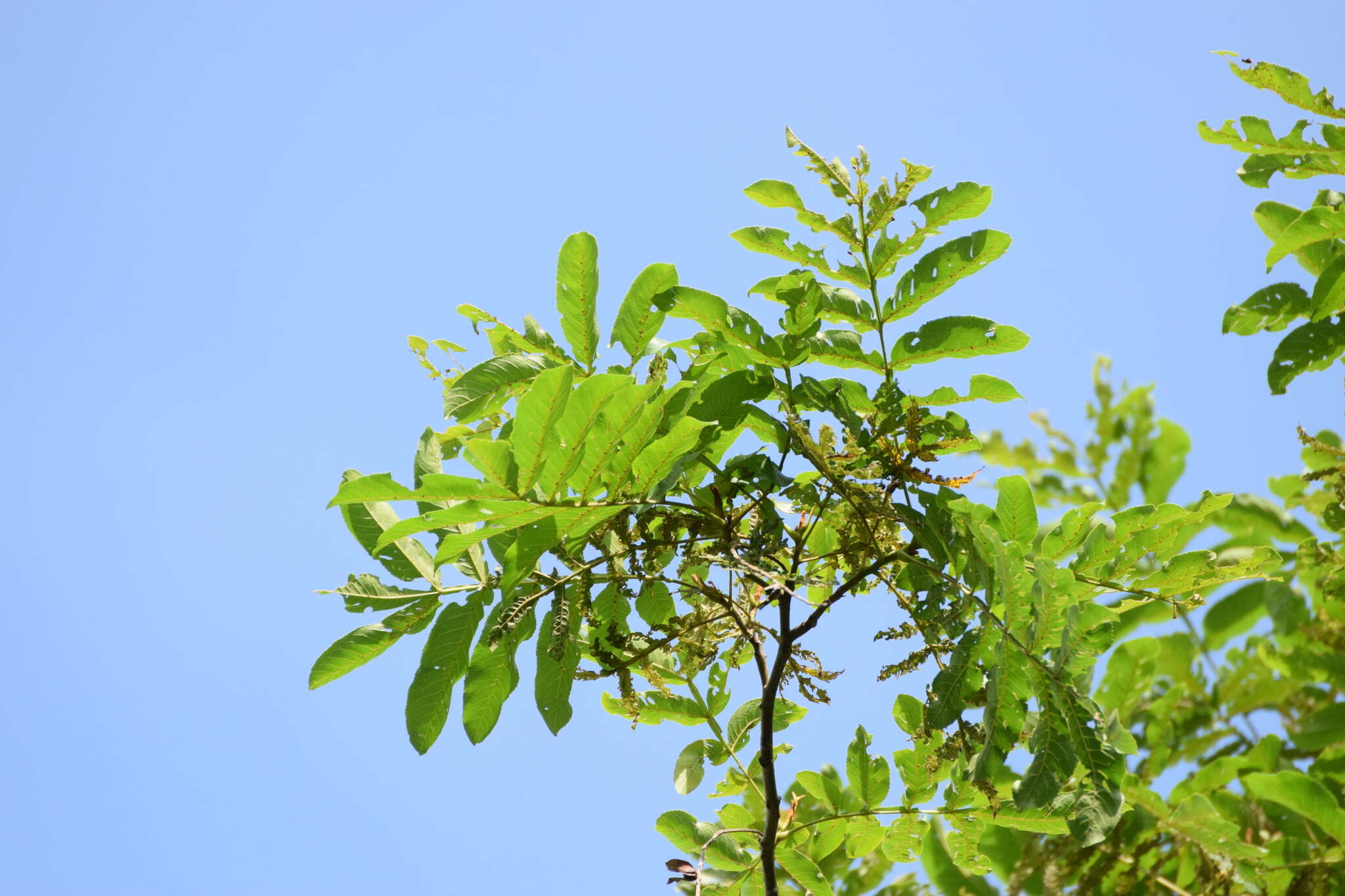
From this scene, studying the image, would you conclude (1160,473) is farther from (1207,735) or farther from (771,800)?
(771,800)

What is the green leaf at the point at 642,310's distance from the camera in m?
1.93

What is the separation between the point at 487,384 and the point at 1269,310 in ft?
8.11

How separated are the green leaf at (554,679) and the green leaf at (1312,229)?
2001 millimetres

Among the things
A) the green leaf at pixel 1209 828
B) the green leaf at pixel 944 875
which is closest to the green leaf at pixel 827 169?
the green leaf at pixel 1209 828

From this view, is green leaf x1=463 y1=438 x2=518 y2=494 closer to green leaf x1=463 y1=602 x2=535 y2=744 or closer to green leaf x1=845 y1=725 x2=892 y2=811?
green leaf x1=463 y1=602 x2=535 y2=744

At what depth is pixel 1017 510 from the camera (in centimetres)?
185

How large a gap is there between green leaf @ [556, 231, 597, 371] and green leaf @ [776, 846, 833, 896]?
46.6 inches

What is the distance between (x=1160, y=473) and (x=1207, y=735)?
60.5 inches

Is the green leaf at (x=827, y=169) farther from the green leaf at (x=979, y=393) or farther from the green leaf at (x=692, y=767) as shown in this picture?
the green leaf at (x=692, y=767)

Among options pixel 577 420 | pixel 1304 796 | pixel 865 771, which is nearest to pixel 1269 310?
pixel 1304 796

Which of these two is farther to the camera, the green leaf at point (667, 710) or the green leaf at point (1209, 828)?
the green leaf at point (1209, 828)

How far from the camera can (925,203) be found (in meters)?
2.05

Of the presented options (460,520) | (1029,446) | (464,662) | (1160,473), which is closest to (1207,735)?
(1160,473)

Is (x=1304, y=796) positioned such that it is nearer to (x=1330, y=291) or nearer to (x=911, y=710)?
(x=1330, y=291)
